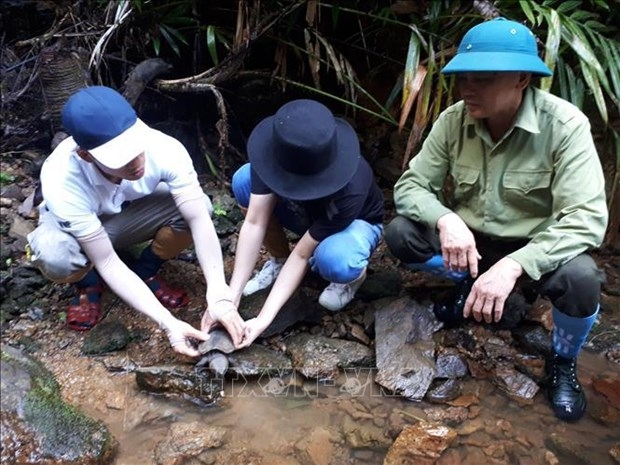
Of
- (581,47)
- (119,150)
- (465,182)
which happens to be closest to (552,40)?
(581,47)

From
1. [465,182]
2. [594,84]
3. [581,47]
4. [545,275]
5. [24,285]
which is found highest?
[581,47]

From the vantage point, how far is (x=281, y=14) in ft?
11.2

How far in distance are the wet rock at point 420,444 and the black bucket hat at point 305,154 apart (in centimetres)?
101

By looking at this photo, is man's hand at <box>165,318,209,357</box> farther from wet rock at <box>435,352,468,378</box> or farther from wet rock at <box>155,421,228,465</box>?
wet rock at <box>435,352,468,378</box>

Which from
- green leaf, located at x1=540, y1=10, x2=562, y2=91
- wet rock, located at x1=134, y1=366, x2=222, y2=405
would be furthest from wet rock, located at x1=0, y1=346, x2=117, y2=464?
green leaf, located at x1=540, y1=10, x2=562, y2=91

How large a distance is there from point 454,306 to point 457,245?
1.86 ft

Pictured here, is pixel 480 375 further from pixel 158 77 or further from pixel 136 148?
pixel 158 77

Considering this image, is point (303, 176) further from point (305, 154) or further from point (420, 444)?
point (420, 444)

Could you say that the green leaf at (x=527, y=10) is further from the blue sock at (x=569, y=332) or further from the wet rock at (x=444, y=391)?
the wet rock at (x=444, y=391)

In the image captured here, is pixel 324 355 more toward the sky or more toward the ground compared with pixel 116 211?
more toward the ground

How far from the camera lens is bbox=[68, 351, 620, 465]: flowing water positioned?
2230 mm

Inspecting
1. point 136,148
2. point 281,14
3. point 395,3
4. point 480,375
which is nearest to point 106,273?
point 136,148

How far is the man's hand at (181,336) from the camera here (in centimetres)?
234

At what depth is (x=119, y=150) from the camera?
6.95ft
